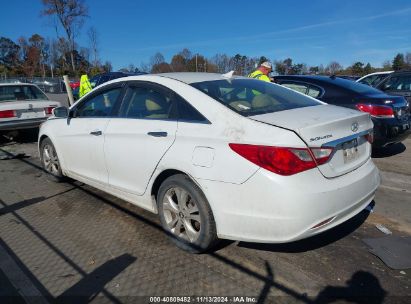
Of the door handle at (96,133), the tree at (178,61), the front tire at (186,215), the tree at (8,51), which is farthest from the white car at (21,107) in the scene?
the tree at (8,51)

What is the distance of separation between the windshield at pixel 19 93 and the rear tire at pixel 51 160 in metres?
3.83

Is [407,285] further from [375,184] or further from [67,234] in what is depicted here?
[67,234]

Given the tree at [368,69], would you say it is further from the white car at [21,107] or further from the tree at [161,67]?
the white car at [21,107]

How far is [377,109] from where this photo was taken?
607 centimetres

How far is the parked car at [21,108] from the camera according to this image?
27.6ft

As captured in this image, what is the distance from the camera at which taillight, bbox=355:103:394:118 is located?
6070 mm

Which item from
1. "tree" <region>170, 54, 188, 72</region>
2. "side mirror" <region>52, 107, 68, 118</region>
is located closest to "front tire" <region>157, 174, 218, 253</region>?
"side mirror" <region>52, 107, 68, 118</region>

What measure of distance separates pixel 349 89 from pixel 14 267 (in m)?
5.37

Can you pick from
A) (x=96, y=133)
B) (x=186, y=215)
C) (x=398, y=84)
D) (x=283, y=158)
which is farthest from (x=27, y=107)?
(x=398, y=84)

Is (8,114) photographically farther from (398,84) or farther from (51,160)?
(398,84)

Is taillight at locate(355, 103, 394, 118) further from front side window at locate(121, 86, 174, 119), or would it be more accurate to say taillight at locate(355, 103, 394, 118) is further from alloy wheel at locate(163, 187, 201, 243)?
alloy wheel at locate(163, 187, 201, 243)

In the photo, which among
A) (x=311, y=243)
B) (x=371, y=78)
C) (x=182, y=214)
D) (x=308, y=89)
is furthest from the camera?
(x=371, y=78)

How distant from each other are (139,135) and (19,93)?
6681mm

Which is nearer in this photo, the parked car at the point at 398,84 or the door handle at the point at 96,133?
the door handle at the point at 96,133
